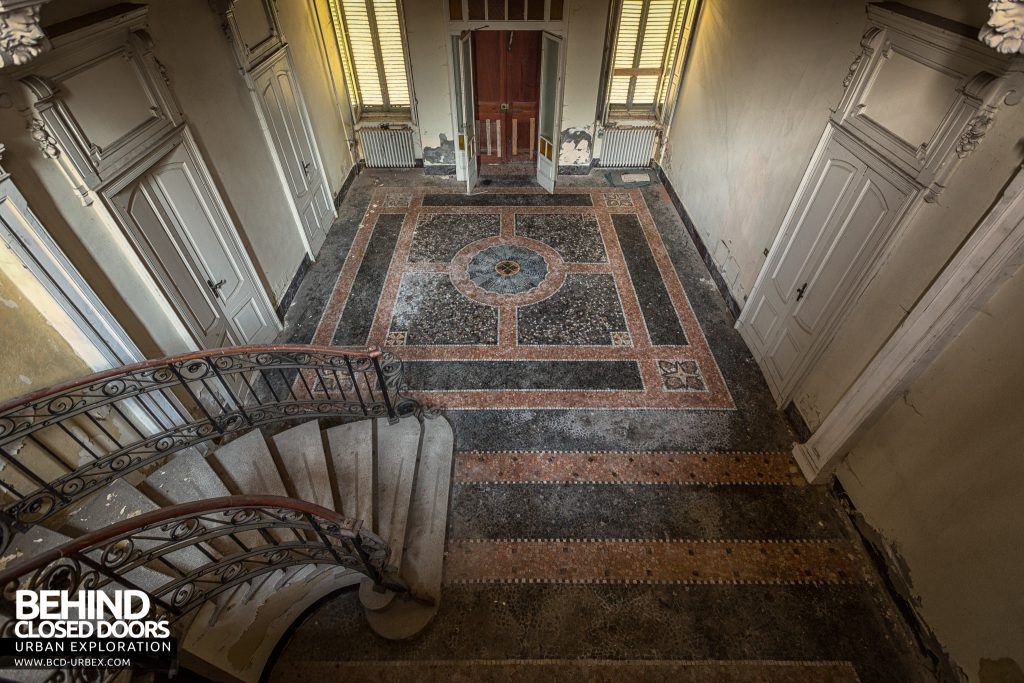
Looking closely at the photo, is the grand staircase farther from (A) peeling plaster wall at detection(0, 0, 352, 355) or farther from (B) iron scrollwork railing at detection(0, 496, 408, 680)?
(A) peeling plaster wall at detection(0, 0, 352, 355)

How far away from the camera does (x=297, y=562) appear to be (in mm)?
2898

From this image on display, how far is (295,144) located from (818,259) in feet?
20.1

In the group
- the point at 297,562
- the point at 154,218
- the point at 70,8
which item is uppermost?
the point at 70,8

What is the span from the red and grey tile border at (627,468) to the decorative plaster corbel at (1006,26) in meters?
3.19

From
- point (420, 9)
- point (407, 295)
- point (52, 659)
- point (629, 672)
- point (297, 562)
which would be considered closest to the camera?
point (52, 659)

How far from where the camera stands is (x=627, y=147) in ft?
26.9

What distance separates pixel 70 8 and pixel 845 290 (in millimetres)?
5741

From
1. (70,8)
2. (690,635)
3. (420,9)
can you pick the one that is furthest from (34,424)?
(420,9)

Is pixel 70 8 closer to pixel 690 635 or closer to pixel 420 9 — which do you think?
pixel 420 9

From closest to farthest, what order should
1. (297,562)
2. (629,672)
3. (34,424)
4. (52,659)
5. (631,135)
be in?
(52,659) → (34,424) → (297,562) → (629,672) → (631,135)

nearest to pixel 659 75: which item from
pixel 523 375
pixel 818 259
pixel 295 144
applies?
pixel 818 259

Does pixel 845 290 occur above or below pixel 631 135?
above

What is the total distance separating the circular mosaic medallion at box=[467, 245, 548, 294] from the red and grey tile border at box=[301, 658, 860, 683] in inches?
158

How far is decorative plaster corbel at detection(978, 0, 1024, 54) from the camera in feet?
6.86
